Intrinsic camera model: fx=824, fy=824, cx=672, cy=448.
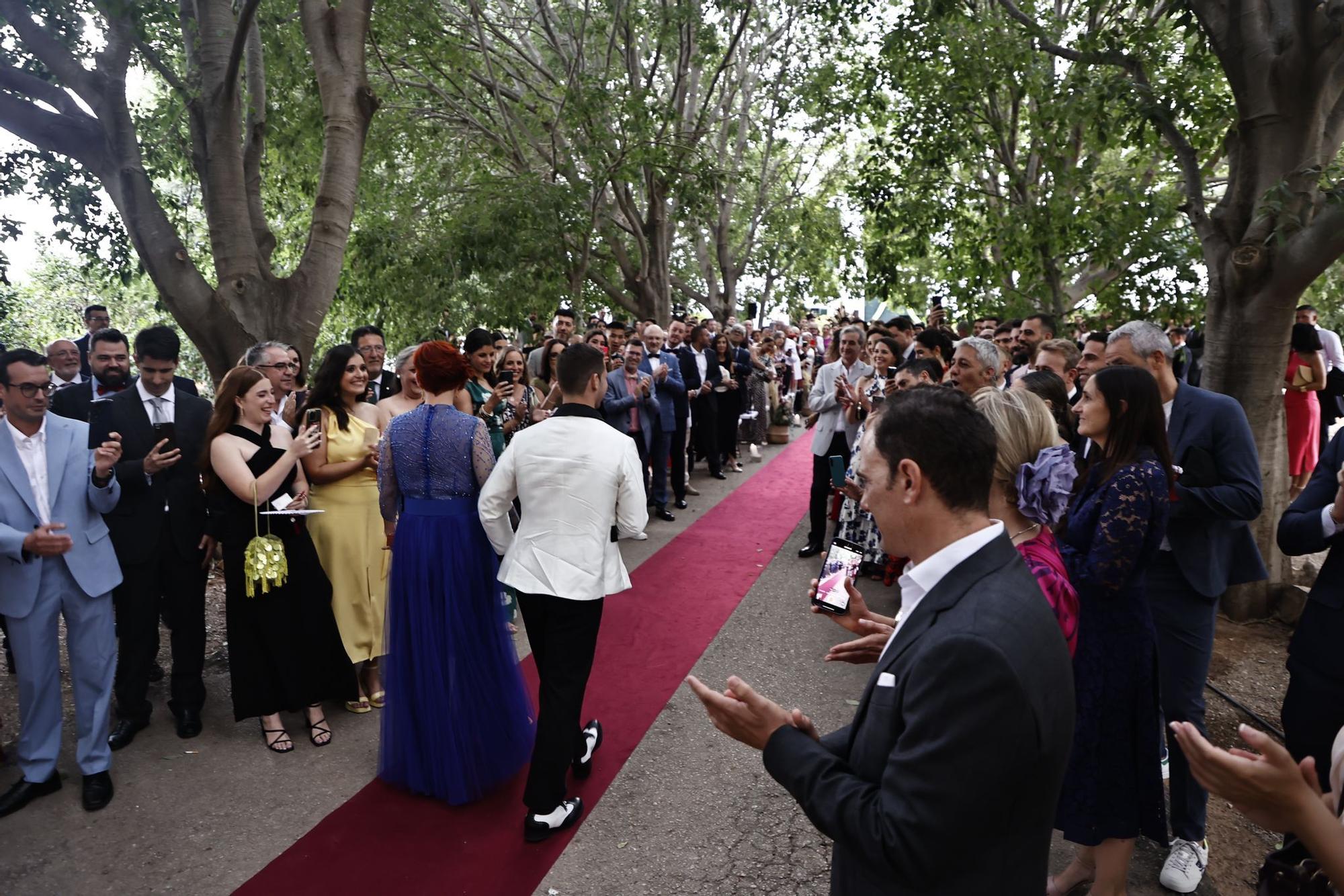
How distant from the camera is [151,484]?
175 inches

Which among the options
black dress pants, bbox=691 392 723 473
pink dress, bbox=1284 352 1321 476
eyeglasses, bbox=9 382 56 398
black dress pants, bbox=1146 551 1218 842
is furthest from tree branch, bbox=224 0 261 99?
pink dress, bbox=1284 352 1321 476

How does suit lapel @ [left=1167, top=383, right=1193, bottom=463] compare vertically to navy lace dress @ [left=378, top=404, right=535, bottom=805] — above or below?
above

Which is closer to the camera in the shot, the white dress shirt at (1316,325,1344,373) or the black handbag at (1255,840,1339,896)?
the black handbag at (1255,840,1339,896)

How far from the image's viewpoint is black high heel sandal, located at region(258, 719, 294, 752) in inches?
171

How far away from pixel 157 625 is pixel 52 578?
0.91 meters

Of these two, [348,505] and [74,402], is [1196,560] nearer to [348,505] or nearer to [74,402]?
[348,505]

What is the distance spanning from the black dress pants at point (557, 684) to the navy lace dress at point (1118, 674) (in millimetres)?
1913

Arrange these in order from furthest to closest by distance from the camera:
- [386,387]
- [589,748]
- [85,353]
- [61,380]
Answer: [85,353] → [61,380] → [386,387] → [589,748]

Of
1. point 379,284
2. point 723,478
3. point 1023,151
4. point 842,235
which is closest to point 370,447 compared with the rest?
point 723,478

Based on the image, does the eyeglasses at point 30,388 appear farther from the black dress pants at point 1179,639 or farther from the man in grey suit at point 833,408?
the man in grey suit at point 833,408

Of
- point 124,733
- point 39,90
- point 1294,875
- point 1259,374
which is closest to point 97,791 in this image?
point 124,733

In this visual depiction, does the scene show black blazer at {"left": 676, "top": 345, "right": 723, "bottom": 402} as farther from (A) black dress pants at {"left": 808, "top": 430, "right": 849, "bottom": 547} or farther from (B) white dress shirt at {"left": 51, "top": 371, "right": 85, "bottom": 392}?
(B) white dress shirt at {"left": 51, "top": 371, "right": 85, "bottom": 392}

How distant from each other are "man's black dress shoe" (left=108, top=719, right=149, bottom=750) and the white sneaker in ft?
16.4

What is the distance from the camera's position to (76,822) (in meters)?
3.70
